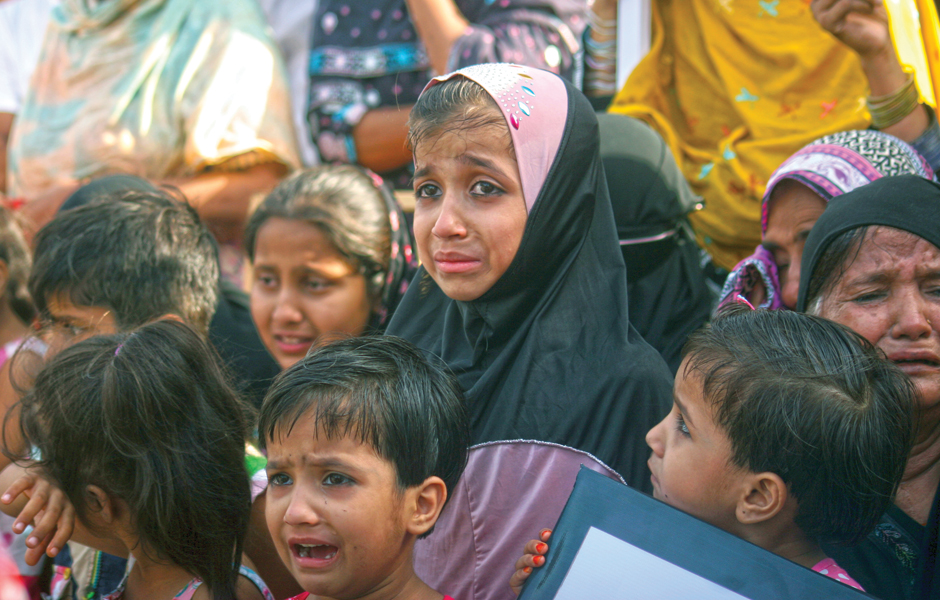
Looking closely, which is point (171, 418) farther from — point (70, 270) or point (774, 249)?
point (774, 249)

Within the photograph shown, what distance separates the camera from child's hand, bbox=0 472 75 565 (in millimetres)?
1621

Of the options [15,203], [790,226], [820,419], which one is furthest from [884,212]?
[15,203]

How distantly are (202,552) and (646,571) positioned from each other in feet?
2.97

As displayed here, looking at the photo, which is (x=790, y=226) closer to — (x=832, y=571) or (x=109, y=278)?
(x=832, y=571)

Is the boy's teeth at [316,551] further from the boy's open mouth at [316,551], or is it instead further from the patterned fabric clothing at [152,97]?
the patterned fabric clothing at [152,97]

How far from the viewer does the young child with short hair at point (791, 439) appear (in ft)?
4.47

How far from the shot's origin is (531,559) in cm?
139

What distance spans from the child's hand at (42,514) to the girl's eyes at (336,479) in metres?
0.59

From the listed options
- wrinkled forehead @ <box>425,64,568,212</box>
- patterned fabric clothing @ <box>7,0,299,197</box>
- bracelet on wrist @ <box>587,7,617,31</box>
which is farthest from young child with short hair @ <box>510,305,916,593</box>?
patterned fabric clothing @ <box>7,0,299,197</box>

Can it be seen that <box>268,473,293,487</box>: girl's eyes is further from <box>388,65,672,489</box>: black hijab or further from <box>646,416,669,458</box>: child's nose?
<box>646,416,669,458</box>: child's nose

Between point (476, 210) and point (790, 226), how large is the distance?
35.3 inches

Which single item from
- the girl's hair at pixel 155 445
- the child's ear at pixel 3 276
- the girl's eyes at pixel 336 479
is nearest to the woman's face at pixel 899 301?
the girl's eyes at pixel 336 479

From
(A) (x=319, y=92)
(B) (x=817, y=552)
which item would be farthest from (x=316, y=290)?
(B) (x=817, y=552)

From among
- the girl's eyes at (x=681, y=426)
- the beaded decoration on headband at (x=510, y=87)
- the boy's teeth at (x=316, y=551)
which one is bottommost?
the boy's teeth at (x=316, y=551)
